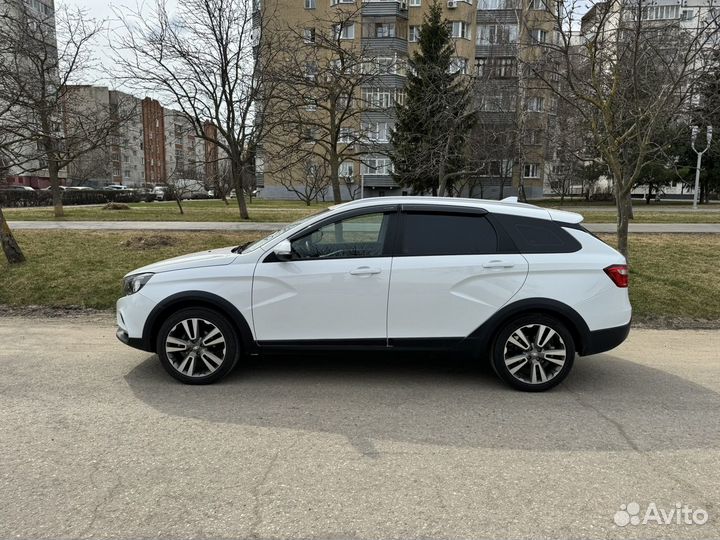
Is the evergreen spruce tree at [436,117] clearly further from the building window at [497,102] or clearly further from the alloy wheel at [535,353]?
the alloy wheel at [535,353]

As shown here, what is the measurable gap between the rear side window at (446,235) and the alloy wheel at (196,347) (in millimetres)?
1919

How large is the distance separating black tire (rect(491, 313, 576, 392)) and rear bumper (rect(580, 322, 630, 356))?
14 cm

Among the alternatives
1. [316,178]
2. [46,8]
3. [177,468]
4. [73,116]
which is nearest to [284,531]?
[177,468]

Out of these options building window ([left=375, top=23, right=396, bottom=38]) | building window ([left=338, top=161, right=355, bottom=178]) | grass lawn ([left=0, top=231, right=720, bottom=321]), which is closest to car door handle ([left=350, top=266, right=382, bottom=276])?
grass lawn ([left=0, top=231, right=720, bottom=321])

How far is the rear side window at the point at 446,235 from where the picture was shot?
4.75m

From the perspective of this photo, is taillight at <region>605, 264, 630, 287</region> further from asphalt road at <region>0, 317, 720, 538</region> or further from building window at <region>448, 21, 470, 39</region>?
building window at <region>448, 21, 470, 39</region>

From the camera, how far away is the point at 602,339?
474cm

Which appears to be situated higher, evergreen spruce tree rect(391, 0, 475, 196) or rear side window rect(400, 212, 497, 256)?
evergreen spruce tree rect(391, 0, 475, 196)

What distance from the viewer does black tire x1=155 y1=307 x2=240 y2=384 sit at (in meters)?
4.77

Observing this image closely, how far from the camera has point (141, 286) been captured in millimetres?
4883

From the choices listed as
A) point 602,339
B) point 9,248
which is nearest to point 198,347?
point 602,339

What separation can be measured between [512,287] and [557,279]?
421 millimetres

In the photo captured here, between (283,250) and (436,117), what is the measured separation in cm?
1236

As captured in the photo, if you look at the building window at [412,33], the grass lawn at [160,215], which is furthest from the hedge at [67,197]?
the building window at [412,33]
